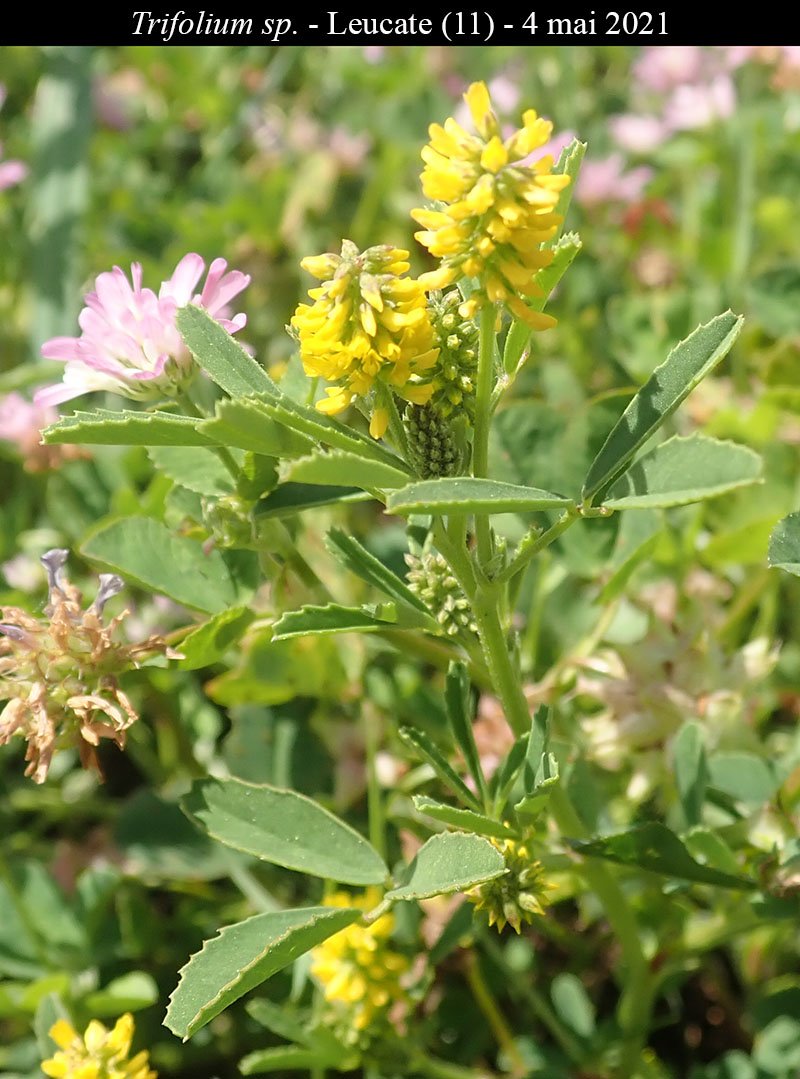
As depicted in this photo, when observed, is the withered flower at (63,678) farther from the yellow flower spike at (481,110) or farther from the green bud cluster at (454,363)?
the yellow flower spike at (481,110)

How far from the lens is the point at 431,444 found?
988 mm

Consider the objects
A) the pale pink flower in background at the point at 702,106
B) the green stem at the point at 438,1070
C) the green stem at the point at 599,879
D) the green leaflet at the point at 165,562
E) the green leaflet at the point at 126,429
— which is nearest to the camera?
Answer: the green leaflet at the point at 126,429

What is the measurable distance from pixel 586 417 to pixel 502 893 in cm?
64

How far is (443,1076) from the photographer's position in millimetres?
1416

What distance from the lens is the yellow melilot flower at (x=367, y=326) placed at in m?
0.90

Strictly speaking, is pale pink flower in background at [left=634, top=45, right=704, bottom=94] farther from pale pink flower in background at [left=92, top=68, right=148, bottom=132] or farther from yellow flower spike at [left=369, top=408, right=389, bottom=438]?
yellow flower spike at [left=369, top=408, right=389, bottom=438]

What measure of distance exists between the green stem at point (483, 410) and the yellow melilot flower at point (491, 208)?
1.0 inches

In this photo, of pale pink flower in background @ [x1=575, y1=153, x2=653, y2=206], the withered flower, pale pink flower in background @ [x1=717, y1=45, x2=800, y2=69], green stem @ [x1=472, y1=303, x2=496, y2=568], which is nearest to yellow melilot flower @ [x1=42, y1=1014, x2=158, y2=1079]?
the withered flower

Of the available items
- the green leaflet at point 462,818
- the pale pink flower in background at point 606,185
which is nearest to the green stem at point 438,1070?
the green leaflet at point 462,818

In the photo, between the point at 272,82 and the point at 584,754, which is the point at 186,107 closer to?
the point at 272,82

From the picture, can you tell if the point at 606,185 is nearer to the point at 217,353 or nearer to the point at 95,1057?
the point at 217,353

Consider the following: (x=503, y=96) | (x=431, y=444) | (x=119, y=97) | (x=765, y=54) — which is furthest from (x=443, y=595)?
(x=119, y=97)

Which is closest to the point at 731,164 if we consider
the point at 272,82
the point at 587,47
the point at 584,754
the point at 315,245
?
the point at 587,47

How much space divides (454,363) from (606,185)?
1.73 meters
